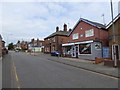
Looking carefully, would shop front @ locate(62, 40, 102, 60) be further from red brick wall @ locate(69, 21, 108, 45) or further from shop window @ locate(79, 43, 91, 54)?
red brick wall @ locate(69, 21, 108, 45)

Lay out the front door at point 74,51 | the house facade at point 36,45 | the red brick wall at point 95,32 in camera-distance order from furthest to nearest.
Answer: the house facade at point 36,45 → the front door at point 74,51 → the red brick wall at point 95,32

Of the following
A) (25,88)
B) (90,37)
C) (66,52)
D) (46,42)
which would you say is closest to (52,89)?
(25,88)

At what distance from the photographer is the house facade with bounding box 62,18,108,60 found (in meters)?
31.5

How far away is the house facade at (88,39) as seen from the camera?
31484 mm

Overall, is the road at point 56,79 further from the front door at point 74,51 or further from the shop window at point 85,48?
the front door at point 74,51

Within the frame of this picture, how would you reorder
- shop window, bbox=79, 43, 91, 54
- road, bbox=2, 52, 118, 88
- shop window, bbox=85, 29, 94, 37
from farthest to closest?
shop window, bbox=85, 29, 94, 37 < shop window, bbox=79, 43, 91, 54 < road, bbox=2, 52, 118, 88

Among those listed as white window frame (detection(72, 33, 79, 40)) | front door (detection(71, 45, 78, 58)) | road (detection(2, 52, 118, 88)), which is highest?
white window frame (detection(72, 33, 79, 40))

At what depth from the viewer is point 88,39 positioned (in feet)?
114

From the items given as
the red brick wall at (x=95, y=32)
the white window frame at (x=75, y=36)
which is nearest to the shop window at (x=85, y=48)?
the red brick wall at (x=95, y=32)

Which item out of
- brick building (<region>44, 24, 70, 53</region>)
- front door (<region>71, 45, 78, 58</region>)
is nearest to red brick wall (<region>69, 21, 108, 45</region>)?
front door (<region>71, 45, 78, 58</region>)

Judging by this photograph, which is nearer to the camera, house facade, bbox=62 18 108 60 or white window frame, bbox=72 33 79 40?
house facade, bbox=62 18 108 60

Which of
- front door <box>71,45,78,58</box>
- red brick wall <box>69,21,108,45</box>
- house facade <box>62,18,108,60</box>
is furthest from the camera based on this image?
front door <box>71,45,78,58</box>

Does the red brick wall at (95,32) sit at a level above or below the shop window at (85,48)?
above

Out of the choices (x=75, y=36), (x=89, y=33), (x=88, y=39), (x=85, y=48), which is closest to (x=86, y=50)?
(x=85, y=48)
